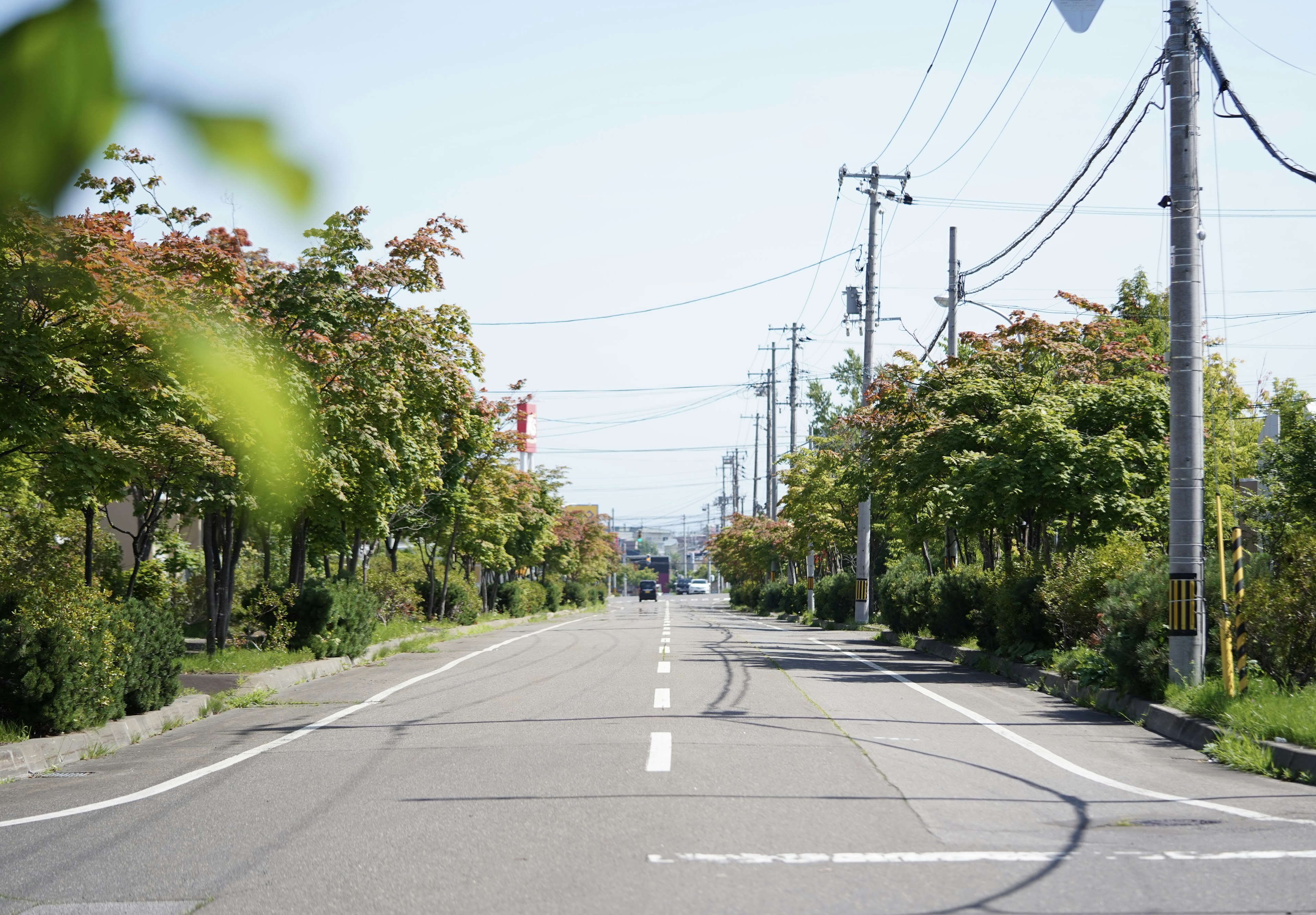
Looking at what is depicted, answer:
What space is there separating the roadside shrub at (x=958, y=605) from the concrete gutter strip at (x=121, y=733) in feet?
39.7

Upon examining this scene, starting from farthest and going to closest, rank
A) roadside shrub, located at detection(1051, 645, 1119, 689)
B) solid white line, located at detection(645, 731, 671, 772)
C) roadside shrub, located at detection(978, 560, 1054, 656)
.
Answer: roadside shrub, located at detection(978, 560, 1054, 656)
roadside shrub, located at detection(1051, 645, 1119, 689)
solid white line, located at detection(645, 731, 671, 772)

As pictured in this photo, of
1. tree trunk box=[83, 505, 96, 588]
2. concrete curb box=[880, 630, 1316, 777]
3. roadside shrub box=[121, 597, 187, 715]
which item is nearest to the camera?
concrete curb box=[880, 630, 1316, 777]

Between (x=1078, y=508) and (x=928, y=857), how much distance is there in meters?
13.0

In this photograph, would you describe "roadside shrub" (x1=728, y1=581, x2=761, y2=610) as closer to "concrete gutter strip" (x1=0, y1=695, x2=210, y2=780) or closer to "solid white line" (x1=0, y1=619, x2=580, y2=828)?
"solid white line" (x1=0, y1=619, x2=580, y2=828)

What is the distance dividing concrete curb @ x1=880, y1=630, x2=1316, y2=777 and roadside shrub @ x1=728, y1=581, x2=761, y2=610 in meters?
50.9

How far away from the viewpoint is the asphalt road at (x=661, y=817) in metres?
5.33

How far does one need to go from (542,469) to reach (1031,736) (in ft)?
142

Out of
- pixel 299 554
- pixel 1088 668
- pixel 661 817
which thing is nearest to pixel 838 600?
pixel 299 554

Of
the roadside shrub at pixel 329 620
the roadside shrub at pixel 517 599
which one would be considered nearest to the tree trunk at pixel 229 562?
the roadside shrub at pixel 329 620

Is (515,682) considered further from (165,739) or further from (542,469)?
(542,469)

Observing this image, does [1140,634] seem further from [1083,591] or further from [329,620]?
[329,620]

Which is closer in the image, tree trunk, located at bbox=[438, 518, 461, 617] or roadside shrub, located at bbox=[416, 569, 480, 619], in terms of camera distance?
tree trunk, located at bbox=[438, 518, 461, 617]

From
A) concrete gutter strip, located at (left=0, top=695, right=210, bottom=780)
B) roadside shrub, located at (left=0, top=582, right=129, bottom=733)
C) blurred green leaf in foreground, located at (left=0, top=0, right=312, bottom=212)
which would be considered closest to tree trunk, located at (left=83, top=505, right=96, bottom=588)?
concrete gutter strip, located at (left=0, top=695, right=210, bottom=780)

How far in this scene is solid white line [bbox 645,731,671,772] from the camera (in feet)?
28.6
